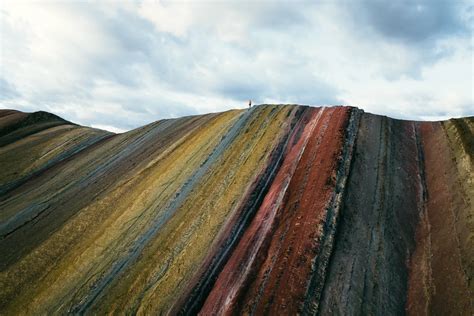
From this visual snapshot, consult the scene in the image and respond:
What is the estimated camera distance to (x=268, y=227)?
1409 centimetres

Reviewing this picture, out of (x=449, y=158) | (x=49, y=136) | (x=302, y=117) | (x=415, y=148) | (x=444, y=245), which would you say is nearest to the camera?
(x=444, y=245)

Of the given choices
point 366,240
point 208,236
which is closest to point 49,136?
point 208,236

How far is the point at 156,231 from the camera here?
54.5 feet

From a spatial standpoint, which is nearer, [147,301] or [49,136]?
[147,301]

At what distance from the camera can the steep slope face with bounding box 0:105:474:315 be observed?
1145 centimetres

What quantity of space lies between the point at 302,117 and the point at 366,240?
37.7ft

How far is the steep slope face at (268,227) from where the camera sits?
11.5 metres

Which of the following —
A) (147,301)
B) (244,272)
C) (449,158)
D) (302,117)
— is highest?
(302,117)

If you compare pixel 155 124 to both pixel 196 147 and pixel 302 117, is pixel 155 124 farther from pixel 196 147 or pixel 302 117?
pixel 302 117

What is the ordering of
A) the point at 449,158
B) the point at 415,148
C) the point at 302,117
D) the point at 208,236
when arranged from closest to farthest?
the point at 208,236
the point at 449,158
the point at 415,148
the point at 302,117

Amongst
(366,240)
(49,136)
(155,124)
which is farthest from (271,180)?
(49,136)

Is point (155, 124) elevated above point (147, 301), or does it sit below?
above

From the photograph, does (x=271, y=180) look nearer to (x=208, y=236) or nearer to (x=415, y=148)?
(x=208, y=236)

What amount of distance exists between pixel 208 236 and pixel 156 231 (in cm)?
305
